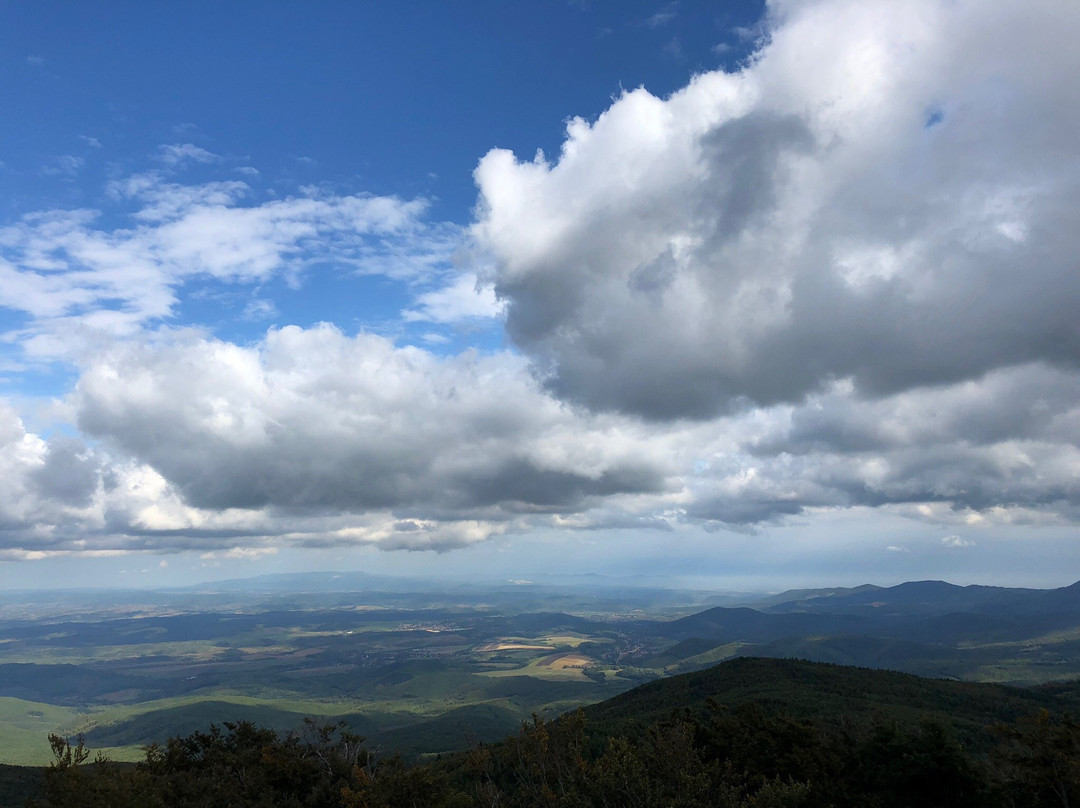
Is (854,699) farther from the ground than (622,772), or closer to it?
closer to it

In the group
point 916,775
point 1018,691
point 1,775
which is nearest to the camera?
point 916,775

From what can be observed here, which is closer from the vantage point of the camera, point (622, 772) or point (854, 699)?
point (622, 772)

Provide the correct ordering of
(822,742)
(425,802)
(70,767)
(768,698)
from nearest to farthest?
(70,767) → (425,802) → (822,742) → (768,698)

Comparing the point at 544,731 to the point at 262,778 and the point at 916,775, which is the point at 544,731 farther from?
the point at 916,775

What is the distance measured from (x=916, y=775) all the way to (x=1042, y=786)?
855cm

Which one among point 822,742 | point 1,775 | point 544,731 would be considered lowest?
point 1,775

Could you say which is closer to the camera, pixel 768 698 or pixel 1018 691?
pixel 768 698

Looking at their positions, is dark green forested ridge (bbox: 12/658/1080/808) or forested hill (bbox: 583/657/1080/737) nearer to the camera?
dark green forested ridge (bbox: 12/658/1080/808)

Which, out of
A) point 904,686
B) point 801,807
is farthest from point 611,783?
point 904,686

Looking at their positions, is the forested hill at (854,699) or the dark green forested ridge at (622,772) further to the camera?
the forested hill at (854,699)

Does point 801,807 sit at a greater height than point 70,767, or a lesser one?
lesser

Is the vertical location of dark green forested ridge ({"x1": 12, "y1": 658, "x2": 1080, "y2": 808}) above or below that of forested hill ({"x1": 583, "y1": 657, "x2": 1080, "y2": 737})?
above

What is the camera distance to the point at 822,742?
6750cm

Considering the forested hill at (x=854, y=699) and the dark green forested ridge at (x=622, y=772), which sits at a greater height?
Result: the dark green forested ridge at (x=622, y=772)
